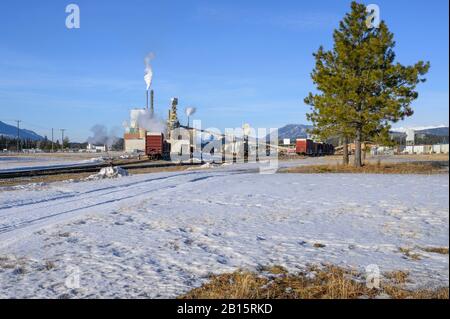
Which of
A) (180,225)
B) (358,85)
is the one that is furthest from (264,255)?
A: (358,85)

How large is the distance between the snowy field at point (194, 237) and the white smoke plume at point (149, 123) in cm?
7668

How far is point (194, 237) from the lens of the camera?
8.52m

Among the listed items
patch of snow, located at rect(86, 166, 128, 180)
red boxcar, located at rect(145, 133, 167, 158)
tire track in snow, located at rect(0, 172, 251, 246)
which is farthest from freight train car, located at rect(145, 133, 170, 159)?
tire track in snow, located at rect(0, 172, 251, 246)

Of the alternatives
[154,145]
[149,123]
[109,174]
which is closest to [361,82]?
[109,174]

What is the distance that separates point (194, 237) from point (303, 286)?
346 cm

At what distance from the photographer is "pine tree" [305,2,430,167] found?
23.5 meters

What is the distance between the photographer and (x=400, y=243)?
7617 mm

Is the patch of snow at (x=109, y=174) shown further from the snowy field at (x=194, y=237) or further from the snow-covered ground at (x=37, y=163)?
the snow-covered ground at (x=37, y=163)

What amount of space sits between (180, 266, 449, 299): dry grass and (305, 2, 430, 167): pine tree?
19.3m
